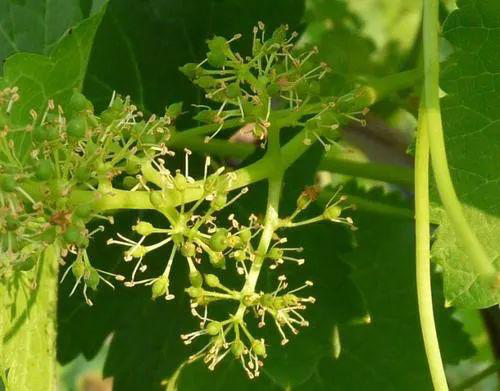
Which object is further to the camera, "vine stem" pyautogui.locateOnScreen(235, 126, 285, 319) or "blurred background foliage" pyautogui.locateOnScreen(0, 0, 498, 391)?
"blurred background foliage" pyautogui.locateOnScreen(0, 0, 498, 391)

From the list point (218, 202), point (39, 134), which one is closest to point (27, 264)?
point (39, 134)

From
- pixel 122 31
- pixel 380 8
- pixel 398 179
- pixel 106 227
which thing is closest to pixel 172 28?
pixel 122 31

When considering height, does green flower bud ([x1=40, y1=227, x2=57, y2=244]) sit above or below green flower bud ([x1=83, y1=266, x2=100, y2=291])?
above

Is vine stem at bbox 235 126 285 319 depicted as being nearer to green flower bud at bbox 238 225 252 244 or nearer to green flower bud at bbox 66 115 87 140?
green flower bud at bbox 238 225 252 244

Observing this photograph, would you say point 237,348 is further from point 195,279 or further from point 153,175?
point 153,175

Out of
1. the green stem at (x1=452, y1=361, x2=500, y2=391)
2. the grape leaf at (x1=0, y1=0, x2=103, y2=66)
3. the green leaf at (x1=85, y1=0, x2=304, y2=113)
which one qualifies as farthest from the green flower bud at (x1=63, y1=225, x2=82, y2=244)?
the green stem at (x1=452, y1=361, x2=500, y2=391)

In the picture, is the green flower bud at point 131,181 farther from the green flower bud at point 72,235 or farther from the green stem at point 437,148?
the green stem at point 437,148
